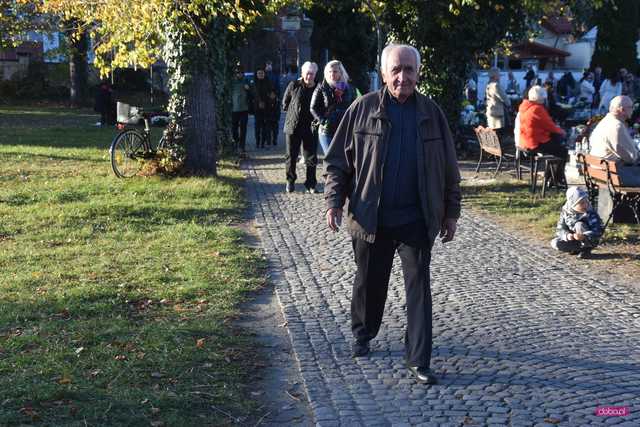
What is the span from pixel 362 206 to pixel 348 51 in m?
26.3

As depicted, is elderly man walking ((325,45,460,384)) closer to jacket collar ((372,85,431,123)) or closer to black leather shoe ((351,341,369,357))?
jacket collar ((372,85,431,123))

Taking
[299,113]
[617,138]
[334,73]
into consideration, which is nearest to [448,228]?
[617,138]

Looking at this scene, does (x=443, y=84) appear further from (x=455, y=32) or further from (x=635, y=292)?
(x=635, y=292)

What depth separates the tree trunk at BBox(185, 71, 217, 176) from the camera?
14.5 metres

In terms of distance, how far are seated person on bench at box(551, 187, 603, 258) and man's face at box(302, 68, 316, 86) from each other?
4789 mm

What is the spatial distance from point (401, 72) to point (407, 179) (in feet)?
1.99

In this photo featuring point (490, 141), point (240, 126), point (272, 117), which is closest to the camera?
point (490, 141)

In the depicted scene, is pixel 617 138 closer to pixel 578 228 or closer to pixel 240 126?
pixel 578 228

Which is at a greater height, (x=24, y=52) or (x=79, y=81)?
(x=24, y=52)

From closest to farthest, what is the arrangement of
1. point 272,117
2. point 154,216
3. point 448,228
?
point 448,228
point 154,216
point 272,117

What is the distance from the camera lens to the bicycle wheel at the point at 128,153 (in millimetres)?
14992

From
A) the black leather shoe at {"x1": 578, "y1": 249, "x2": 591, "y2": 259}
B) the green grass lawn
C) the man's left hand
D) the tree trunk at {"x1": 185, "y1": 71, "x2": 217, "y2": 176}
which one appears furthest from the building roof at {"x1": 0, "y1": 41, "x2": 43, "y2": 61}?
the man's left hand

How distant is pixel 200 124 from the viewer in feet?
47.9

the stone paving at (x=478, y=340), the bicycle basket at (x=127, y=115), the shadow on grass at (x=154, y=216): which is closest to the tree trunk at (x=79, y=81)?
the bicycle basket at (x=127, y=115)
